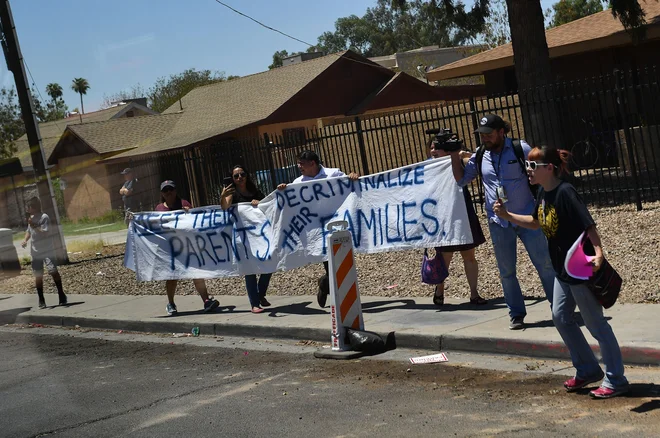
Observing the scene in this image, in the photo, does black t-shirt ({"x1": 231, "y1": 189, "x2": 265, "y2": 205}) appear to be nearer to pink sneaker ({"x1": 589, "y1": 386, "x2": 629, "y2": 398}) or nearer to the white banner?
the white banner

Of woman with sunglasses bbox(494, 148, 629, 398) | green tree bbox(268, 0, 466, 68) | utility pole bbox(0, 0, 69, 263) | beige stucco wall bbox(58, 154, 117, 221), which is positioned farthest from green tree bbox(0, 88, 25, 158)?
green tree bbox(268, 0, 466, 68)

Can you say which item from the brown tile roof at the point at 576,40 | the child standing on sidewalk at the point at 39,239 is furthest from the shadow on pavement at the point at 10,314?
the brown tile roof at the point at 576,40

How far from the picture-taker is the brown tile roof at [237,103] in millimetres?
35562

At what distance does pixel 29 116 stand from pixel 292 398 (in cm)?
1392

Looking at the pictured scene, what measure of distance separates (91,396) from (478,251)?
6.17 meters

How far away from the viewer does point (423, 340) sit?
27.7ft

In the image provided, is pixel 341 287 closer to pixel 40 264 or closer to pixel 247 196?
pixel 247 196

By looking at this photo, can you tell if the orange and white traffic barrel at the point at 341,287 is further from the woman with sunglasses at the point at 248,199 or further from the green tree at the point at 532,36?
the green tree at the point at 532,36

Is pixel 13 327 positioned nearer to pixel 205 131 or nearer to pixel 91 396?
pixel 91 396

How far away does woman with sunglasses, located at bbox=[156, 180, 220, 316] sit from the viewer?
11.9m

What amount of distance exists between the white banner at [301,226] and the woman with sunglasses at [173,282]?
106 mm

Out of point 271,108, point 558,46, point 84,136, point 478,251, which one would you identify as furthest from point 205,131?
point 478,251

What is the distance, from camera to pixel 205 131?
36156mm

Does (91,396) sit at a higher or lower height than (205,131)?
lower
